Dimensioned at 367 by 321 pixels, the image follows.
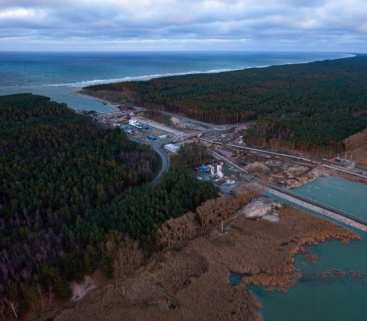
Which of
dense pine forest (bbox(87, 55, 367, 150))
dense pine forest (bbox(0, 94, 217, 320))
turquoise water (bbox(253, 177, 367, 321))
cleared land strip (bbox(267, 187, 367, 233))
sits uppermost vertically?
dense pine forest (bbox(87, 55, 367, 150))

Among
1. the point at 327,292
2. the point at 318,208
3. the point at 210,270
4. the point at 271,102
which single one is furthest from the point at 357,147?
the point at 210,270

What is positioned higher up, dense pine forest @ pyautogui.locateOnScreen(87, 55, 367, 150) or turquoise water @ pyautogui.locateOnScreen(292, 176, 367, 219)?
dense pine forest @ pyautogui.locateOnScreen(87, 55, 367, 150)

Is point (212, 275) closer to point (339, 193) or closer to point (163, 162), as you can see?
point (339, 193)

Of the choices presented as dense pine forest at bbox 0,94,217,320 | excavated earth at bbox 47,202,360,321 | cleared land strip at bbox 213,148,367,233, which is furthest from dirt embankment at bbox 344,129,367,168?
dense pine forest at bbox 0,94,217,320

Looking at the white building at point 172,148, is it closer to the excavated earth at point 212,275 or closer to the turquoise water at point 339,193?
the turquoise water at point 339,193

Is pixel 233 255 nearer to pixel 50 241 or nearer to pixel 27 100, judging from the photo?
pixel 50 241

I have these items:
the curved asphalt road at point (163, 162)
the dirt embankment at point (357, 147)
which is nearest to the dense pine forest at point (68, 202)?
the curved asphalt road at point (163, 162)

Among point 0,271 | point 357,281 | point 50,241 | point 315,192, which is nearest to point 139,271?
point 50,241

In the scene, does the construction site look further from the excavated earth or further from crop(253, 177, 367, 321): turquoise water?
crop(253, 177, 367, 321): turquoise water
